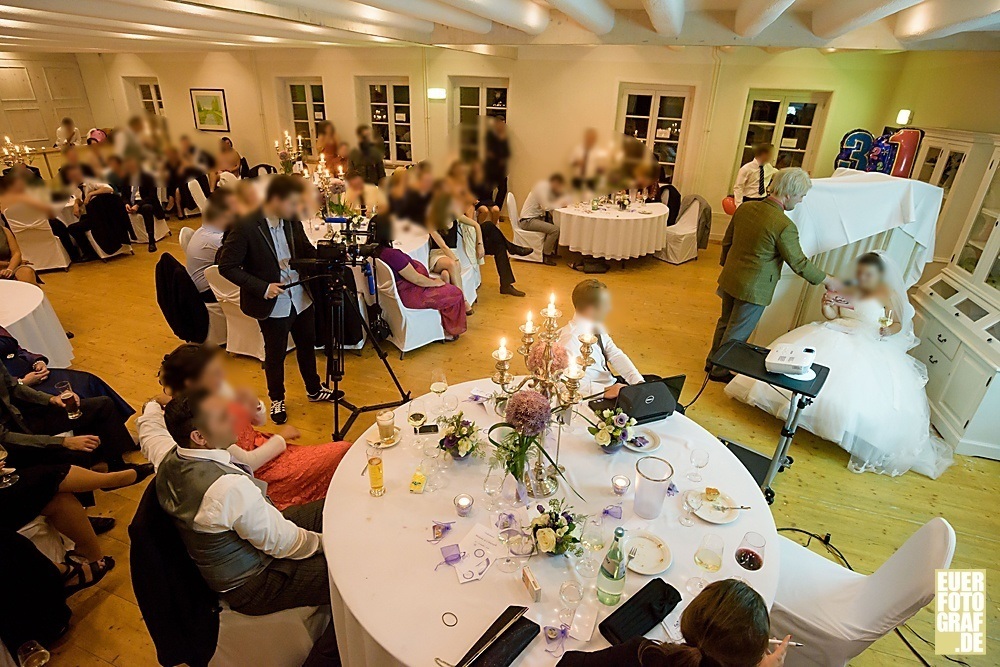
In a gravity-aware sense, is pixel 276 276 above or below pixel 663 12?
below

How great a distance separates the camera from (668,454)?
200 centimetres

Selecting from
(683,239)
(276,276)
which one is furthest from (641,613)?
(683,239)

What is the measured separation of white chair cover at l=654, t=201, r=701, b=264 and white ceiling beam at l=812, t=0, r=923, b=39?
248cm

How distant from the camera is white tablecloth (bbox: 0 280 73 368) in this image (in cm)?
295

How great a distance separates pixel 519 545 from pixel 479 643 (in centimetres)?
33

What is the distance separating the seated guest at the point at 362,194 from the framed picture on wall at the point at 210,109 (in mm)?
107

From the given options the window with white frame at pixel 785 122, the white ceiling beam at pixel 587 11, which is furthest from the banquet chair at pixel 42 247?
the window with white frame at pixel 785 122

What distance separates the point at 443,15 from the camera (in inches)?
96.3

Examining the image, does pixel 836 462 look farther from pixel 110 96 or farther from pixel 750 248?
pixel 110 96

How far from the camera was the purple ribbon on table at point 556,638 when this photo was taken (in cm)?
132

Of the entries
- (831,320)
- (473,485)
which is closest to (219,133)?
(473,485)

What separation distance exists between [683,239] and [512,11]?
166 inches

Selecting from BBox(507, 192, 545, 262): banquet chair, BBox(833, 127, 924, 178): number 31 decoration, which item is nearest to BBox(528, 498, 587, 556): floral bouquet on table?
BBox(507, 192, 545, 262): banquet chair

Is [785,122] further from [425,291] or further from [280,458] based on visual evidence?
[280,458]
